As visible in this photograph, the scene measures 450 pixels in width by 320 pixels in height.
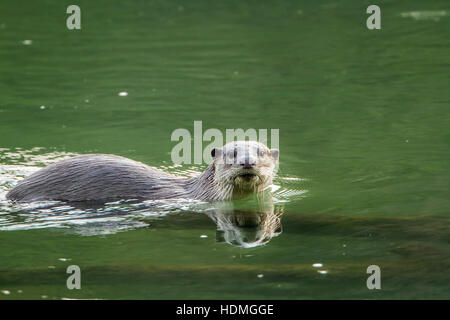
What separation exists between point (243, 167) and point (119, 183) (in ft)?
3.96

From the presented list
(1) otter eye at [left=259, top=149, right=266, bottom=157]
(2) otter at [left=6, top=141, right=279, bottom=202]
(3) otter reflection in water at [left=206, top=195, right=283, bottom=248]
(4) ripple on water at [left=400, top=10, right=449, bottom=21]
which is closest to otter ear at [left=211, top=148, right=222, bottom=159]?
(2) otter at [left=6, top=141, right=279, bottom=202]

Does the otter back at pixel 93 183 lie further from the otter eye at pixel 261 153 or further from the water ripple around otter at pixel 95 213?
the otter eye at pixel 261 153

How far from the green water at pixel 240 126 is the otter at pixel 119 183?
165 millimetres

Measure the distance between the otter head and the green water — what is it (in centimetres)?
36

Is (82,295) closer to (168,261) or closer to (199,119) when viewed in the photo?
(168,261)

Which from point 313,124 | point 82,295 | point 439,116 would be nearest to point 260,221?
point 82,295

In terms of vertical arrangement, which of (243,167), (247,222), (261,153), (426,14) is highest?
(426,14)

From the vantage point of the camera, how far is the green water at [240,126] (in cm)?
548

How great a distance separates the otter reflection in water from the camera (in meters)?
6.25

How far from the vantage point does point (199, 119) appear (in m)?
10.2

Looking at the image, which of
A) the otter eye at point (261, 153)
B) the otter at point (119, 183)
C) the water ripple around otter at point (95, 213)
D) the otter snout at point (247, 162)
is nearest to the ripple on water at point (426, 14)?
the water ripple around otter at point (95, 213)

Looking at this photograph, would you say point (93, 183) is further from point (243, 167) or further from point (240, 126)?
point (240, 126)

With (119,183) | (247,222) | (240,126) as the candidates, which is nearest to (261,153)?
(247,222)

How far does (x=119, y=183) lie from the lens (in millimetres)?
7059
